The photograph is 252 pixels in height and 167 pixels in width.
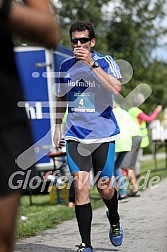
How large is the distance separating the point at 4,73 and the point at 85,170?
2.84m

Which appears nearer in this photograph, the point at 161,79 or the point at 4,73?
the point at 4,73

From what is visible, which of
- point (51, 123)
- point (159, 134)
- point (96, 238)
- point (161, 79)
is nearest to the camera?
point (96, 238)

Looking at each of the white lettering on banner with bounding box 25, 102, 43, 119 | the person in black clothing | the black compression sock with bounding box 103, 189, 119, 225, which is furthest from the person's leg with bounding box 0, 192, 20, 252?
the white lettering on banner with bounding box 25, 102, 43, 119

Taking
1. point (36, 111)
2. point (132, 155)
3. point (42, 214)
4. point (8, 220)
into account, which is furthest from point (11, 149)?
point (36, 111)

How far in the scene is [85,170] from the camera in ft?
17.3

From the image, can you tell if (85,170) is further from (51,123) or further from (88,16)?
(88,16)

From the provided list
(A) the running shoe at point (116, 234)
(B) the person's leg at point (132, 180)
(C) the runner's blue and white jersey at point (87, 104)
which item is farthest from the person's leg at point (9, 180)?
(B) the person's leg at point (132, 180)

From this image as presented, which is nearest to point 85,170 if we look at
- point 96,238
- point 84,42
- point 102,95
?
point 102,95

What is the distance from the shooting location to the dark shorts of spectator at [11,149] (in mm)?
2512

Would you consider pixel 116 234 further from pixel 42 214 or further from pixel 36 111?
pixel 36 111

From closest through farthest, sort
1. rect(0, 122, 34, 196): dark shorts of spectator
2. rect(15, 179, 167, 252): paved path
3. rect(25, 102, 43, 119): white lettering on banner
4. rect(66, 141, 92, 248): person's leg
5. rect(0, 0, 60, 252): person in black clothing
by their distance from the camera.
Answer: rect(0, 0, 60, 252): person in black clothing < rect(0, 122, 34, 196): dark shorts of spectator < rect(66, 141, 92, 248): person's leg < rect(15, 179, 167, 252): paved path < rect(25, 102, 43, 119): white lettering on banner

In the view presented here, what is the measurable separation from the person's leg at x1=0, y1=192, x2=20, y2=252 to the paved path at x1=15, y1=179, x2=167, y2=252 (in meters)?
3.44

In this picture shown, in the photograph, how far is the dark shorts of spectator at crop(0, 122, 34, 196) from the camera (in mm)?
2512

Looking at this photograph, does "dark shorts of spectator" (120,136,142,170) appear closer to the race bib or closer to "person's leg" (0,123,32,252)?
the race bib
